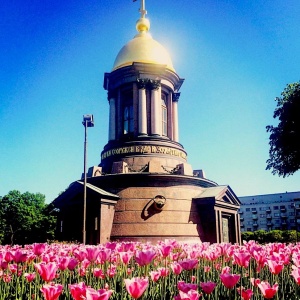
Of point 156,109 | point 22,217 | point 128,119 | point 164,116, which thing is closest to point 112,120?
point 128,119

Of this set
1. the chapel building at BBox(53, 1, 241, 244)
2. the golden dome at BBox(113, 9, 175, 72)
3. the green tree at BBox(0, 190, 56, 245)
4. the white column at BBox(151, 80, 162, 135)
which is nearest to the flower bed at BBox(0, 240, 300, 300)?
the chapel building at BBox(53, 1, 241, 244)

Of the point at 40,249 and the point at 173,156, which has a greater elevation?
the point at 173,156

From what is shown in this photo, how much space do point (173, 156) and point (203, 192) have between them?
3.92 metres

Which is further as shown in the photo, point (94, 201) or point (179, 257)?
point (94, 201)

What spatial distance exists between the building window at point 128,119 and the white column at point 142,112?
1.92m

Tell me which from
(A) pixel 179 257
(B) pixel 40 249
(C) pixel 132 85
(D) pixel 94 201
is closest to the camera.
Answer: (B) pixel 40 249

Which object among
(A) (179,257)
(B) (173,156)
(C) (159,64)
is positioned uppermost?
(C) (159,64)

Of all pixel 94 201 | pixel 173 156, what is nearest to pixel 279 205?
pixel 173 156

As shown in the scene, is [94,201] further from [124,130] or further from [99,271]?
[99,271]

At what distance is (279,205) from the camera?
313 ft

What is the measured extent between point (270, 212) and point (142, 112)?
3190 inches

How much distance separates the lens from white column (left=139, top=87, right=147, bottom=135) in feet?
87.4

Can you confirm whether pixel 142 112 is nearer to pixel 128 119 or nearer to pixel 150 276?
pixel 128 119

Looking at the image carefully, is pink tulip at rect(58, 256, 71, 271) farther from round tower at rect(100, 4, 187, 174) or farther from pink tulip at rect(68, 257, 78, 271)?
round tower at rect(100, 4, 187, 174)
